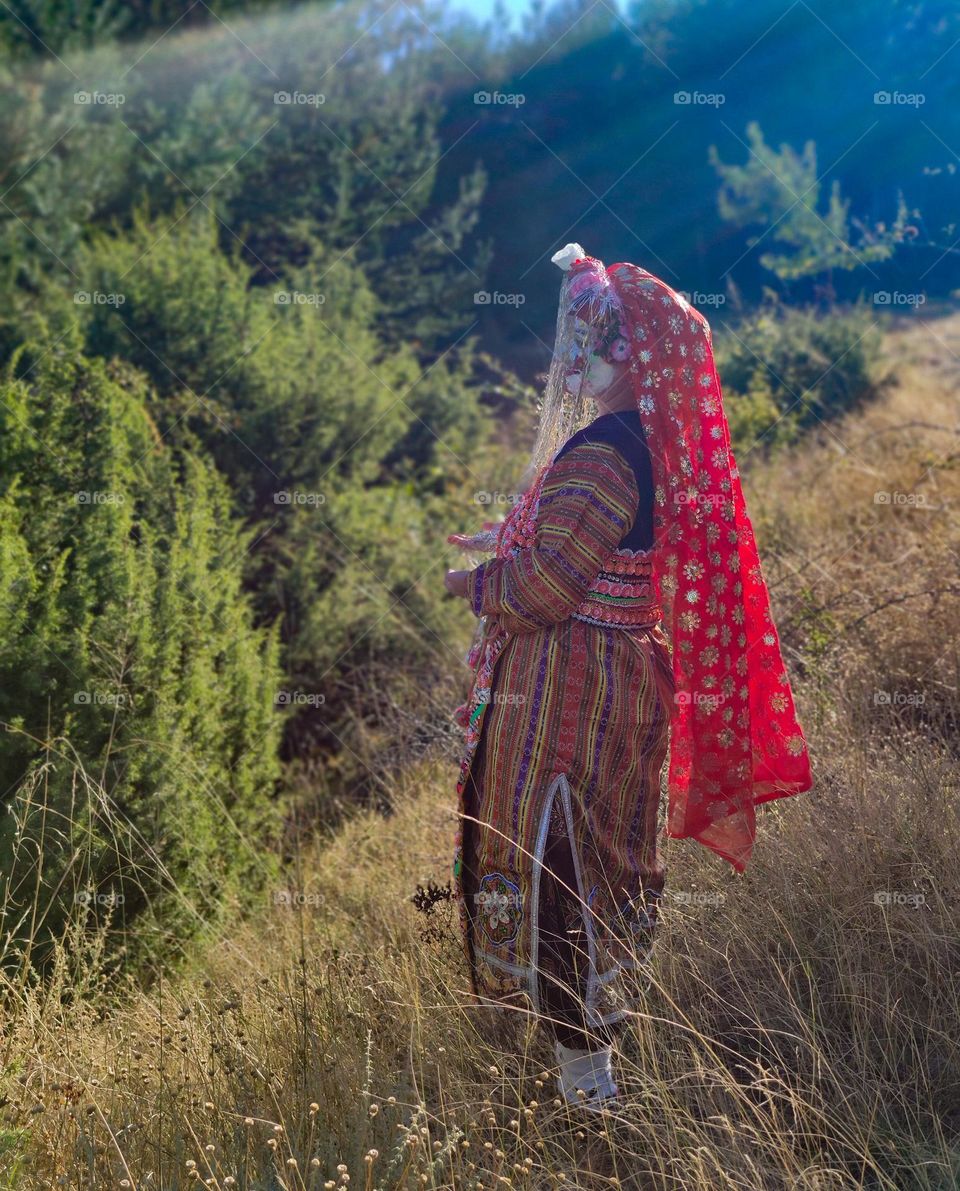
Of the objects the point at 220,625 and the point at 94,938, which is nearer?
the point at 94,938

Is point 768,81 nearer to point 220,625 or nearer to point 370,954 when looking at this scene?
point 220,625

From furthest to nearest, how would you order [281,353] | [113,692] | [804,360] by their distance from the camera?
[804,360] → [281,353] → [113,692]

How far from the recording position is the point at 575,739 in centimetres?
280

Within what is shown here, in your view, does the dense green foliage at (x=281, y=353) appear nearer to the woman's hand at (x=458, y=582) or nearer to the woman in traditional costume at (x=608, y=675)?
the woman in traditional costume at (x=608, y=675)

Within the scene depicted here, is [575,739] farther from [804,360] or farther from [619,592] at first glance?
[804,360]

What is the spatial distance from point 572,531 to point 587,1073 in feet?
3.97

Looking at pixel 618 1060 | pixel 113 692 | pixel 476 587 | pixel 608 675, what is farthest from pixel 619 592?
pixel 113 692

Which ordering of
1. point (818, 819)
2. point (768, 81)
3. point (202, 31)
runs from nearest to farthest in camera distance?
point (818, 819), point (768, 81), point (202, 31)

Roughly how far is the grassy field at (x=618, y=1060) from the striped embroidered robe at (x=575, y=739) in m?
0.17

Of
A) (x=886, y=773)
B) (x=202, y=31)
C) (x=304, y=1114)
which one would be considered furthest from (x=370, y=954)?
(x=202, y=31)

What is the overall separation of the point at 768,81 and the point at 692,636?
10.5m

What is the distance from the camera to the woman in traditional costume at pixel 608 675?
2.70m

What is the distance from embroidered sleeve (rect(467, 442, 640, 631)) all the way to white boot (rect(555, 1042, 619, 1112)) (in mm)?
971

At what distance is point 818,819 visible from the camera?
337cm
